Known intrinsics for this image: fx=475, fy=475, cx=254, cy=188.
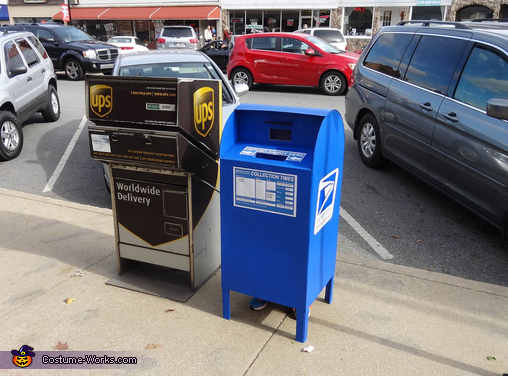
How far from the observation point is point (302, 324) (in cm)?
311

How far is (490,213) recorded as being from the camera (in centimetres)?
436

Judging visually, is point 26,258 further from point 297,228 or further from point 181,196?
point 297,228

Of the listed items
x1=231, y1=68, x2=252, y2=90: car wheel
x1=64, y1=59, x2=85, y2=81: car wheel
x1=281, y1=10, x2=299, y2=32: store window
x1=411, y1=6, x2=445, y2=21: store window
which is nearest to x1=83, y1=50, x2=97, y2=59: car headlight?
x1=64, y1=59, x2=85, y2=81: car wheel

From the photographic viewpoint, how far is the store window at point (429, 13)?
94.6ft

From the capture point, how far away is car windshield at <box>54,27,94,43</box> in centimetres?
1702

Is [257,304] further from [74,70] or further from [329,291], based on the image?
[74,70]

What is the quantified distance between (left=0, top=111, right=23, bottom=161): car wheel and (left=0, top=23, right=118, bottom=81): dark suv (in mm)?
9088

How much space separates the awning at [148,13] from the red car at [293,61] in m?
18.7

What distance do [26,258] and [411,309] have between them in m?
3.38

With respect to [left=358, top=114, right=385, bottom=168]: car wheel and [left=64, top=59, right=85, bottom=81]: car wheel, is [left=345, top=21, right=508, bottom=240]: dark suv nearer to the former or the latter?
[left=358, top=114, right=385, bottom=168]: car wheel

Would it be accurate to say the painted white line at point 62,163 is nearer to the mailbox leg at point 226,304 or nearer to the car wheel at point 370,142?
the mailbox leg at point 226,304

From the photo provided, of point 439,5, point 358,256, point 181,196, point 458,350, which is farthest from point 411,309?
point 439,5

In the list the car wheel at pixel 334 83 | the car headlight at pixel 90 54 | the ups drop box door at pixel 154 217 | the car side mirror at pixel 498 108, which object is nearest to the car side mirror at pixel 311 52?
the car wheel at pixel 334 83

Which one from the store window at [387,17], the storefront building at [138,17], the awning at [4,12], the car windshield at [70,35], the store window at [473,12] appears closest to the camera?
the car windshield at [70,35]
